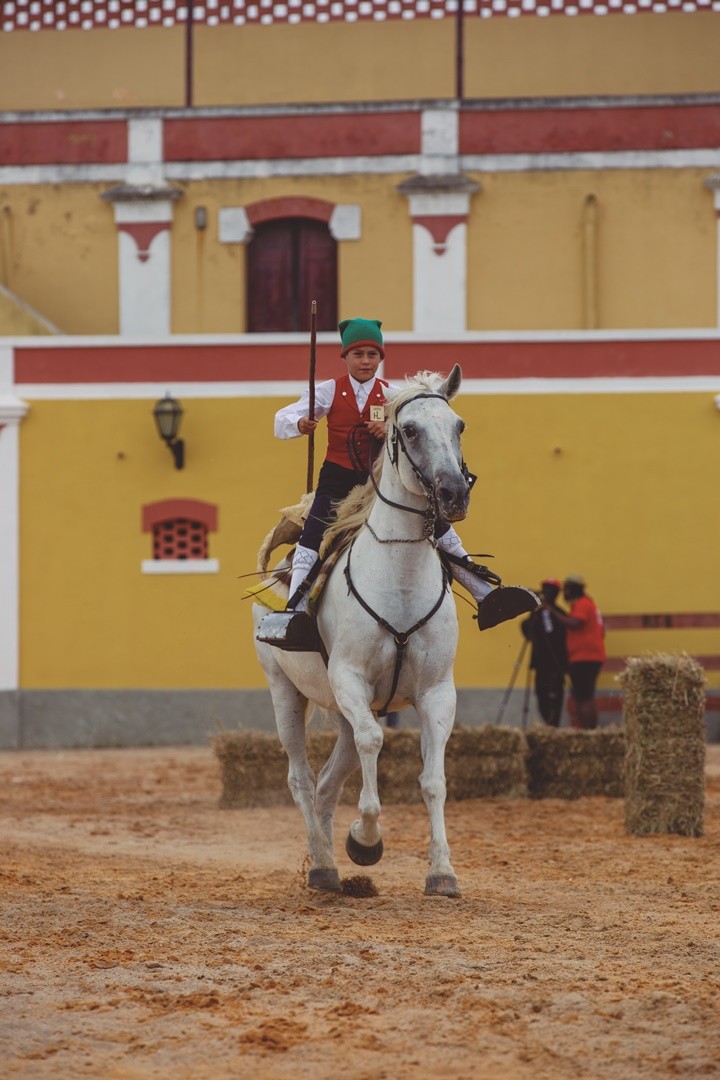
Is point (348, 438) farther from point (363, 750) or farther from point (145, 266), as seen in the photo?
point (145, 266)

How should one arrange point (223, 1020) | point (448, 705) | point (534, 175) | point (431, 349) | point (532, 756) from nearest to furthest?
point (223, 1020) < point (448, 705) < point (532, 756) < point (431, 349) < point (534, 175)

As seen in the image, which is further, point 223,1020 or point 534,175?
point 534,175

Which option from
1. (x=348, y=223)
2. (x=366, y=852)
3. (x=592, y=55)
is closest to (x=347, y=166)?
(x=348, y=223)

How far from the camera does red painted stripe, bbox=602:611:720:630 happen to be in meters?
20.0

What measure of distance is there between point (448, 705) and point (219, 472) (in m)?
12.0

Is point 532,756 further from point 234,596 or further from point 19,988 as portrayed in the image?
point 19,988

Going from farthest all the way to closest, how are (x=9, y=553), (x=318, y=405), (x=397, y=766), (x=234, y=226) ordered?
(x=234, y=226)
(x=9, y=553)
(x=397, y=766)
(x=318, y=405)

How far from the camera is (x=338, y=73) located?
84.5 ft

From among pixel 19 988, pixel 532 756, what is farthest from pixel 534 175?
pixel 19 988

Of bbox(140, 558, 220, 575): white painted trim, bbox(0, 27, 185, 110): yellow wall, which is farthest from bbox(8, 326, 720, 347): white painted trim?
bbox(0, 27, 185, 110): yellow wall

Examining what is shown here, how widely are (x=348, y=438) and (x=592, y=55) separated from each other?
57.9 feet

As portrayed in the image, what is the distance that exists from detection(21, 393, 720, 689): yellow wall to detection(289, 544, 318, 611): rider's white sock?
10577 millimetres

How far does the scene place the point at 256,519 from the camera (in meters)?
20.4

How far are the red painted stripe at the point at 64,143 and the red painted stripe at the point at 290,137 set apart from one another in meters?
0.81
